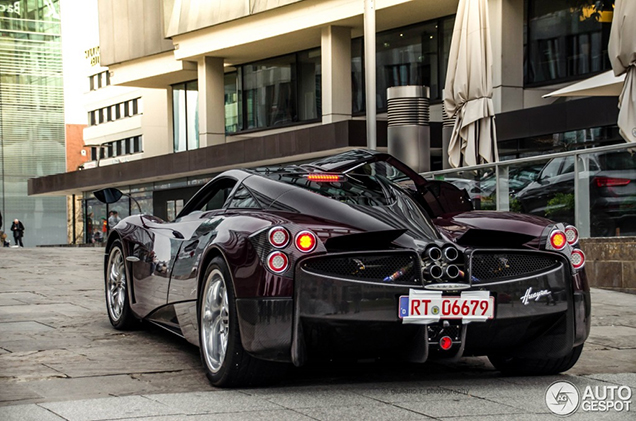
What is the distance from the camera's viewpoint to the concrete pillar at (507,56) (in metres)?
25.5

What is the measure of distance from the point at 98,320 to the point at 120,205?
40.9m

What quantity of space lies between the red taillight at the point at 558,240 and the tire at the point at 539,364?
62cm

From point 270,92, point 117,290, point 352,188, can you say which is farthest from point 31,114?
point 352,188

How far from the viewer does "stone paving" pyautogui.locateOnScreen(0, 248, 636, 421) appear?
470 cm

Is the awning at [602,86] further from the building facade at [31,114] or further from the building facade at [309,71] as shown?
the building facade at [31,114]

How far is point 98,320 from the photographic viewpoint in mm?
8617

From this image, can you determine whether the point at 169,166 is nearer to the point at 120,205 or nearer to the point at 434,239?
the point at 120,205

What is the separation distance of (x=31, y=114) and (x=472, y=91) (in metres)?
46.8

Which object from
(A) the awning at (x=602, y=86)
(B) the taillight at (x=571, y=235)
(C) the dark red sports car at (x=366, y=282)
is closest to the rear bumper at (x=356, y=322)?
(C) the dark red sports car at (x=366, y=282)

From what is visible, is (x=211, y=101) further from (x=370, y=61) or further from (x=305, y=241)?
(x=305, y=241)

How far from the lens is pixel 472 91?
1673 centimetres

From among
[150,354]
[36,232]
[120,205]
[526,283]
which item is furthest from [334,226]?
[36,232]

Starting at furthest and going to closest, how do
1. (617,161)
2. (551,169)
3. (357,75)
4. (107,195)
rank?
(357,75) → (551,169) → (617,161) → (107,195)

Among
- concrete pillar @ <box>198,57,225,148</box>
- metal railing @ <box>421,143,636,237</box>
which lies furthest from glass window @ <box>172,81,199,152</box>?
metal railing @ <box>421,143,636,237</box>
